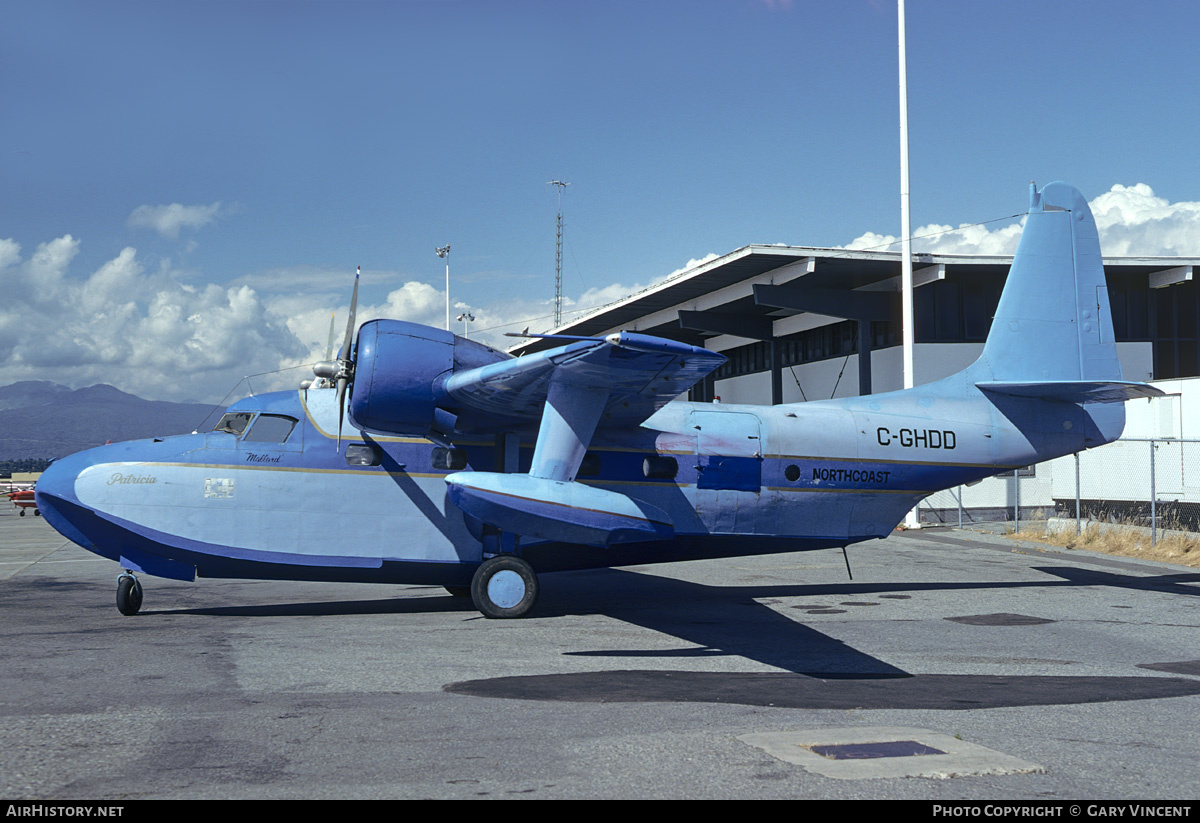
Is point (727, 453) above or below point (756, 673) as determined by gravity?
above

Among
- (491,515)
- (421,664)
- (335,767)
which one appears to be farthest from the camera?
(491,515)

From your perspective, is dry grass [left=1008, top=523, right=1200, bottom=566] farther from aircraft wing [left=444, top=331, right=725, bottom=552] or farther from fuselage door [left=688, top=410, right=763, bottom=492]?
aircraft wing [left=444, top=331, right=725, bottom=552]

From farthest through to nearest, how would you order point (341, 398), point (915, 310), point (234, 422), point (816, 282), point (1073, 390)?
point (816, 282)
point (915, 310)
point (1073, 390)
point (234, 422)
point (341, 398)

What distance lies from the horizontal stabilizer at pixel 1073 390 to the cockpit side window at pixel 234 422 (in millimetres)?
12064

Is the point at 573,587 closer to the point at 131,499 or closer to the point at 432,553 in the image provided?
the point at 432,553

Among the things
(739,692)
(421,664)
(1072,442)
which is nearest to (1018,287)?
(1072,442)

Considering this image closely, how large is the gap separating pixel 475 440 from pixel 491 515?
7.28 feet

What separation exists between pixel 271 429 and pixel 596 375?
5329 mm

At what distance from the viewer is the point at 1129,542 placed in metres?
21.9

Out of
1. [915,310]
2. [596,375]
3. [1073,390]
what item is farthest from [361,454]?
[915,310]

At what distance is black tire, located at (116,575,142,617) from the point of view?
13000 mm

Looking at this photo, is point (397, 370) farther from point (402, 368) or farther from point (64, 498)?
point (64, 498)

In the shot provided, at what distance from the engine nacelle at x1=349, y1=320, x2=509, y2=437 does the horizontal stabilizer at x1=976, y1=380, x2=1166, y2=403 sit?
8.95 meters
